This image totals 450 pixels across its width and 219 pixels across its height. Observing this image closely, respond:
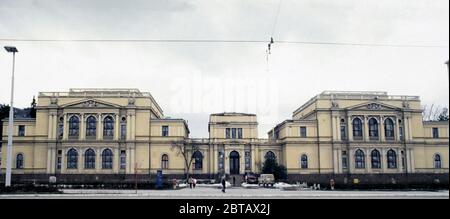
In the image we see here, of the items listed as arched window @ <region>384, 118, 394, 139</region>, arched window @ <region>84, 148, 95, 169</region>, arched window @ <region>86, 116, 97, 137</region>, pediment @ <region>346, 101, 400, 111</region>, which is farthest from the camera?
arched window @ <region>384, 118, 394, 139</region>

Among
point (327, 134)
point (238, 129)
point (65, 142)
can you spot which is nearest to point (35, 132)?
point (65, 142)

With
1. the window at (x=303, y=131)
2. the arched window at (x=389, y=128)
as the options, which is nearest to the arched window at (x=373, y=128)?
the arched window at (x=389, y=128)

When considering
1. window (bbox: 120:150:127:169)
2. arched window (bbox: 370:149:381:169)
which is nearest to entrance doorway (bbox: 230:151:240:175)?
window (bbox: 120:150:127:169)

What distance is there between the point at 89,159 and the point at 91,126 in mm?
4523

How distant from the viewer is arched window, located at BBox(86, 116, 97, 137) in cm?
6250

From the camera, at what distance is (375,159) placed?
64.3m

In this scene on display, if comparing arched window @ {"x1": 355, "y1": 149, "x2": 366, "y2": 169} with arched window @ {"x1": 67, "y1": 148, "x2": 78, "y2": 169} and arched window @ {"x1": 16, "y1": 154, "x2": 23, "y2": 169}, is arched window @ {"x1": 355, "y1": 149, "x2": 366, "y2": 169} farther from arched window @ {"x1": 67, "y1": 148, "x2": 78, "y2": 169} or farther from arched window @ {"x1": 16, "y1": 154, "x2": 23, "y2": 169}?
arched window @ {"x1": 16, "y1": 154, "x2": 23, "y2": 169}

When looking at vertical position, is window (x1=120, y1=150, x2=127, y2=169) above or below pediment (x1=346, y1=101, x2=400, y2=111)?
below

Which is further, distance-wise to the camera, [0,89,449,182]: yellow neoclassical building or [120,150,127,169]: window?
[120,150,127,169]: window

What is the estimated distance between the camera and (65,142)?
6194 centimetres

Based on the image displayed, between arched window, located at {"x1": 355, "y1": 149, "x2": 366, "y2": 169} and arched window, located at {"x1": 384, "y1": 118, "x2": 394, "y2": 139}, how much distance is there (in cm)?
448

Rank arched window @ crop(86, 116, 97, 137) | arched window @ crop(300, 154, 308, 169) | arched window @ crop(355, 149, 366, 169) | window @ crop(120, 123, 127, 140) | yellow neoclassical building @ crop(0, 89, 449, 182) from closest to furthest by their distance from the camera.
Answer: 1. yellow neoclassical building @ crop(0, 89, 449, 182)
2. arched window @ crop(86, 116, 97, 137)
3. window @ crop(120, 123, 127, 140)
4. arched window @ crop(355, 149, 366, 169)
5. arched window @ crop(300, 154, 308, 169)
